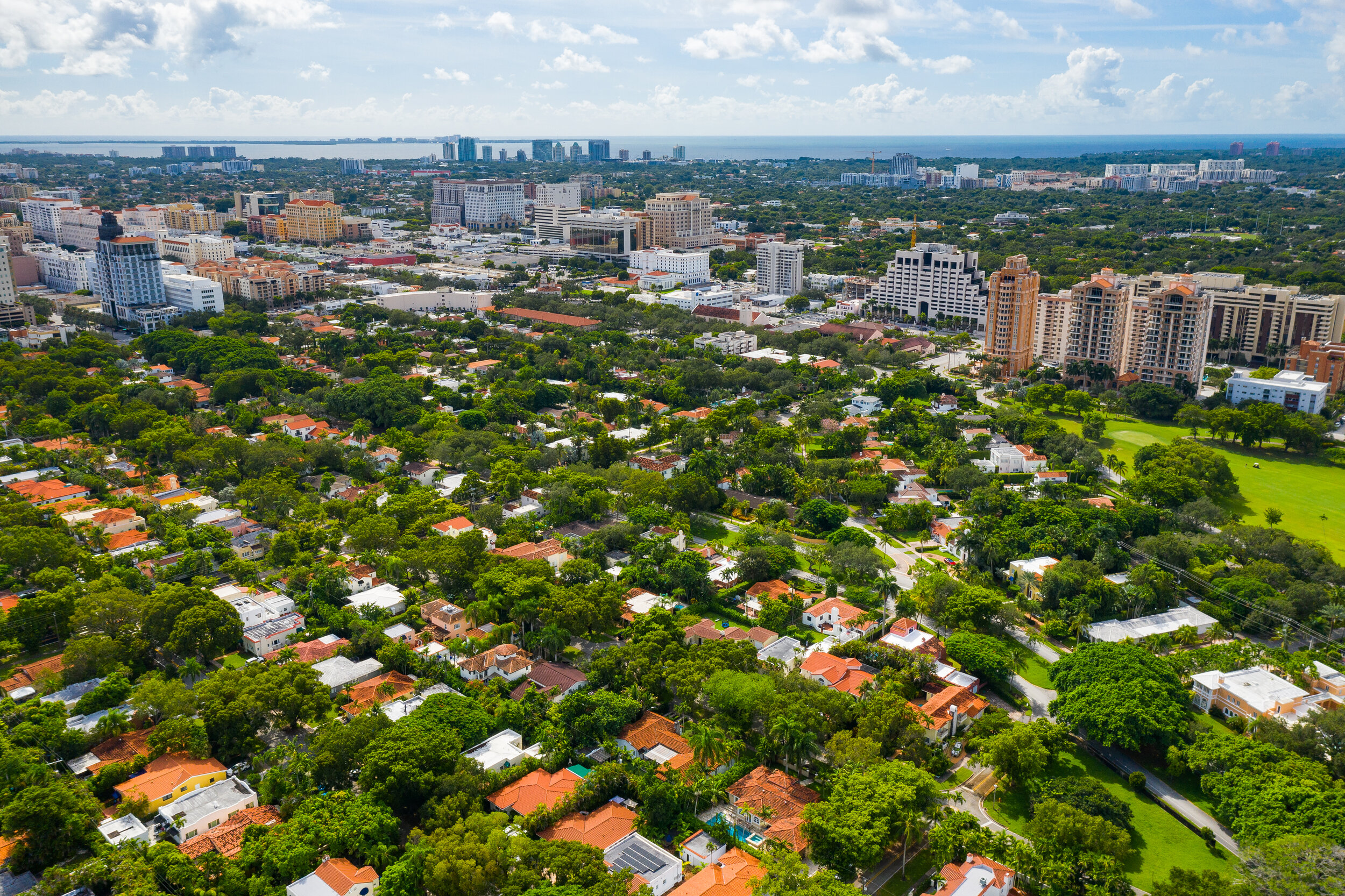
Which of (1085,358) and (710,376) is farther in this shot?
(1085,358)

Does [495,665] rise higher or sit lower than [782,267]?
lower

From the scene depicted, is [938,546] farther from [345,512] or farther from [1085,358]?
[1085,358]

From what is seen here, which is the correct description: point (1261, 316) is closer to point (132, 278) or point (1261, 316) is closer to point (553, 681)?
point (553, 681)

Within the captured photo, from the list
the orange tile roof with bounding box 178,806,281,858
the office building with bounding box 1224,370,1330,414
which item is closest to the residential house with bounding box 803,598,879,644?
the orange tile roof with bounding box 178,806,281,858

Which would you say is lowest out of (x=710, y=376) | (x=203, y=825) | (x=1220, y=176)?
(x=203, y=825)

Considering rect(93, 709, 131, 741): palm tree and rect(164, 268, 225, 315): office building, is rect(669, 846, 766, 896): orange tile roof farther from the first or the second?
rect(164, 268, 225, 315): office building

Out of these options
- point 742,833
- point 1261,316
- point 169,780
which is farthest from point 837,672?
point 1261,316

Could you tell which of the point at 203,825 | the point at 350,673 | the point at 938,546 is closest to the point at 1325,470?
the point at 938,546
